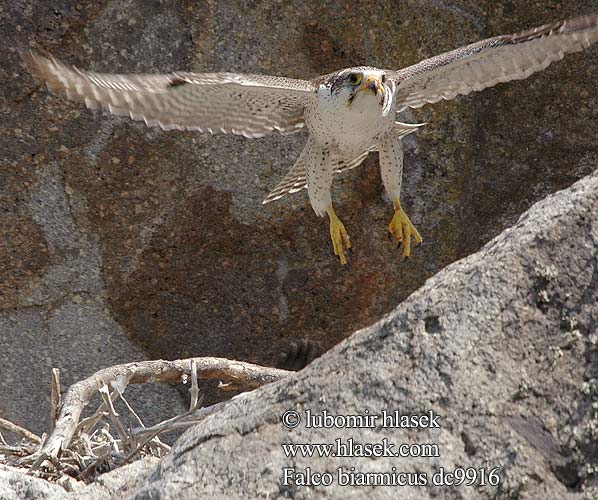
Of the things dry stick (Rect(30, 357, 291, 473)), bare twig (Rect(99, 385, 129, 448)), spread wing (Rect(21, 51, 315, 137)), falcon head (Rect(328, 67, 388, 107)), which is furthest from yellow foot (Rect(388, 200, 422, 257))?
bare twig (Rect(99, 385, 129, 448))

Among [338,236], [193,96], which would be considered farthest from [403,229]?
[193,96]

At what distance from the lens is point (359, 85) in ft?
15.0

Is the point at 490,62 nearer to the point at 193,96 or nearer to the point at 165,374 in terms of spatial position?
the point at 193,96

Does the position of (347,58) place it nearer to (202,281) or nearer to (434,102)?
(434,102)

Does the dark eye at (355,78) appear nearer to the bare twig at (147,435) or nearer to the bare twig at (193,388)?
the bare twig at (193,388)

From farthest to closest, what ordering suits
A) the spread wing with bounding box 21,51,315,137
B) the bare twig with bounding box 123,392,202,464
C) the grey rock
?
the spread wing with bounding box 21,51,315,137 < the bare twig with bounding box 123,392,202,464 < the grey rock

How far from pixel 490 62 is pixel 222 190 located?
1351mm

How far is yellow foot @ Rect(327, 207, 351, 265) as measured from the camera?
488 cm

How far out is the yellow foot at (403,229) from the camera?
4.86 metres

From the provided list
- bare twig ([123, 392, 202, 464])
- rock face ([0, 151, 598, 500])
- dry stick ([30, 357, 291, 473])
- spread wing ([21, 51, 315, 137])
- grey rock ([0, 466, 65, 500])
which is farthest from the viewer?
spread wing ([21, 51, 315, 137])

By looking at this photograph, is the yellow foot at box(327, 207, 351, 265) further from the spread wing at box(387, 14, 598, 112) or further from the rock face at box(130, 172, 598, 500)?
the rock face at box(130, 172, 598, 500)

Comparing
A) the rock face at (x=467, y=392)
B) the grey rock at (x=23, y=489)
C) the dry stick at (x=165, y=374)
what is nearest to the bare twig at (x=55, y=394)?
the dry stick at (x=165, y=374)

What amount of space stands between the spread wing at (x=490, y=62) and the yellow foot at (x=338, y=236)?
2.24 feet

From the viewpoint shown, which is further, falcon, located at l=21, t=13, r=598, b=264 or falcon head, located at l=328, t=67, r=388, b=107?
falcon head, located at l=328, t=67, r=388, b=107
